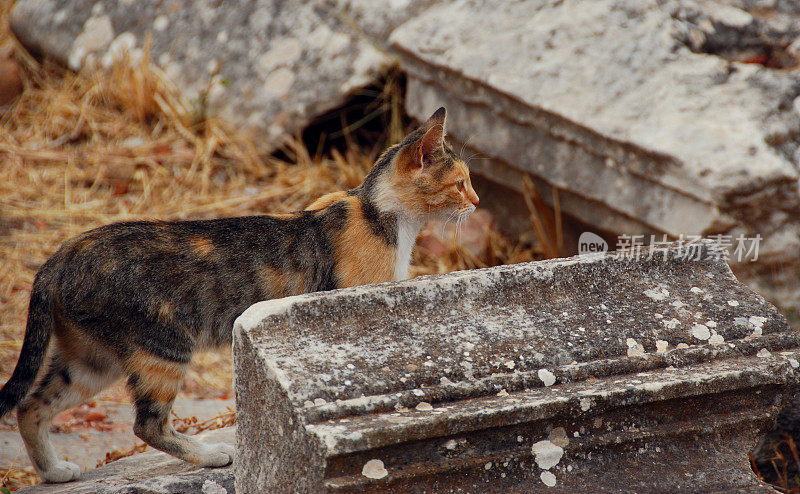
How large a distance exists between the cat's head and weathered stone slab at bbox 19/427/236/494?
109 centimetres

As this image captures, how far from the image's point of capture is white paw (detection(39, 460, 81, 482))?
262 centimetres

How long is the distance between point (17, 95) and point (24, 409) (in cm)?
351

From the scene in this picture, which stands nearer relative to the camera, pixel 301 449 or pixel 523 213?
pixel 301 449

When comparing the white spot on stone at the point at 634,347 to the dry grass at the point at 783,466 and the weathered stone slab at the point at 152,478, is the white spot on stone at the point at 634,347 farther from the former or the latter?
the dry grass at the point at 783,466

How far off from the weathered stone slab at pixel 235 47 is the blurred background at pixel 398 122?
14 mm

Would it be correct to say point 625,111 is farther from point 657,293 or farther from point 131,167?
point 131,167

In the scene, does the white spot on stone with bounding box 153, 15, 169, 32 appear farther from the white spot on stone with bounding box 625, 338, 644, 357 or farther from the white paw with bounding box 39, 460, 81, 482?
the white spot on stone with bounding box 625, 338, 644, 357

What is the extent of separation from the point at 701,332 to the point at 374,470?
0.93 m

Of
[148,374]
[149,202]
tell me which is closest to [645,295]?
[148,374]

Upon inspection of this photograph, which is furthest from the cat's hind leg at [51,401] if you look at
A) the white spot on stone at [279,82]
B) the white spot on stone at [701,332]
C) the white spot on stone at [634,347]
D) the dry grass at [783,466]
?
the white spot on stone at [279,82]

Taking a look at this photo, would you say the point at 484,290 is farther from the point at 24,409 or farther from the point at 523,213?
the point at 523,213

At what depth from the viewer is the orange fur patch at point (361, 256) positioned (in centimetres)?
293

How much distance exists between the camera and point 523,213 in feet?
15.1

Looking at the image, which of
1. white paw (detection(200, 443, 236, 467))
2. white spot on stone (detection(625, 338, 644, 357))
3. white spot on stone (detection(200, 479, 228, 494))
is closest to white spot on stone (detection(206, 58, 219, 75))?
white paw (detection(200, 443, 236, 467))
